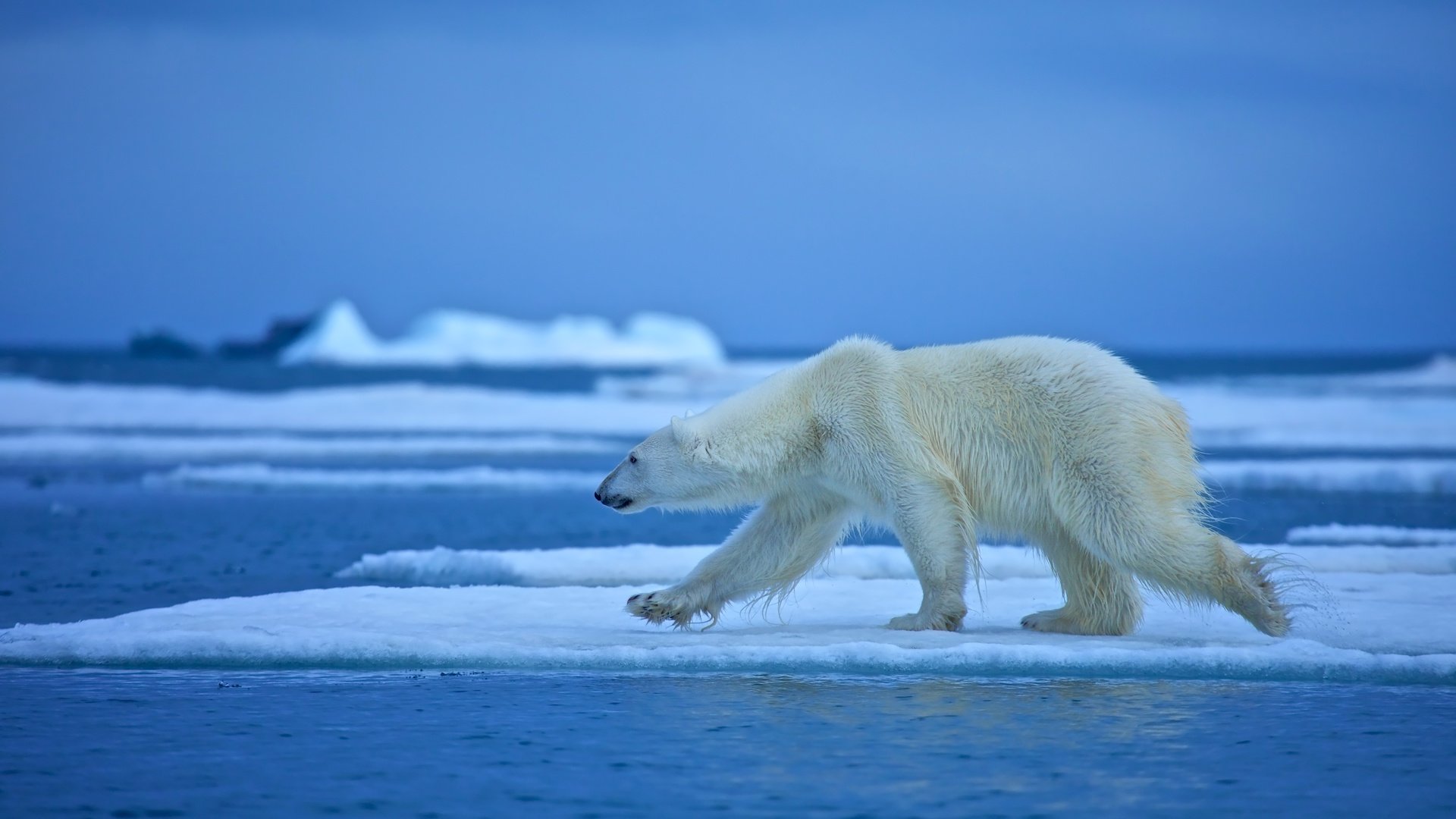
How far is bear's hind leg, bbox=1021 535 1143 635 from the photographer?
6.45m

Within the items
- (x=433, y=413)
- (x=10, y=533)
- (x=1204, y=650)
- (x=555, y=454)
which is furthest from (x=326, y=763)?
(x=433, y=413)

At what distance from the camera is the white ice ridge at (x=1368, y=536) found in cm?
1073

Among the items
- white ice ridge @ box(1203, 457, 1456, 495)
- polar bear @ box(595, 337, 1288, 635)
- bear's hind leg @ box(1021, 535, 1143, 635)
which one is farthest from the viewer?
white ice ridge @ box(1203, 457, 1456, 495)

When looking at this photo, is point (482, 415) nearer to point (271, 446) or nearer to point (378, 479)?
point (271, 446)

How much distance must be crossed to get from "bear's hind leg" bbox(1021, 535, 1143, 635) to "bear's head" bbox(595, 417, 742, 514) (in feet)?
5.01

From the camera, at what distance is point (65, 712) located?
201 inches

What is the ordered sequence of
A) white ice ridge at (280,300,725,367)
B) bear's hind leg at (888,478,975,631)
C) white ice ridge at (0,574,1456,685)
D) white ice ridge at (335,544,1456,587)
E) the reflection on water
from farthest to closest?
white ice ridge at (280,300,725,367) → white ice ridge at (335,544,1456,587) → bear's hind leg at (888,478,975,631) → white ice ridge at (0,574,1456,685) → the reflection on water

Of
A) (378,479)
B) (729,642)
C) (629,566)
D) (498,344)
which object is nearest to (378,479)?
(378,479)

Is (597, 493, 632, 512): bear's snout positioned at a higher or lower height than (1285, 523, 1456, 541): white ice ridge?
lower

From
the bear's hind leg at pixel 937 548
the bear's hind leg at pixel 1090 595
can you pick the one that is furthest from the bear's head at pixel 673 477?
the bear's hind leg at pixel 1090 595

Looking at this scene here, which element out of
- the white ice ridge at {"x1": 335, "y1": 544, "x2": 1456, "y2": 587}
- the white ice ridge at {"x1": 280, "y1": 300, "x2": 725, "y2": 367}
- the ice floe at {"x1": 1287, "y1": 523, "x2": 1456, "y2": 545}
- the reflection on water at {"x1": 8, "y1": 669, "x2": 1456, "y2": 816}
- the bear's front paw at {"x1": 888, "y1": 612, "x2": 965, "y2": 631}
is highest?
the white ice ridge at {"x1": 280, "y1": 300, "x2": 725, "y2": 367}

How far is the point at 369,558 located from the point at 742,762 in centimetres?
535

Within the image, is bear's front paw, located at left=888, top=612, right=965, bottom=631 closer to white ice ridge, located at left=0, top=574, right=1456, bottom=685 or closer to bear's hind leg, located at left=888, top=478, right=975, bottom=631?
bear's hind leg, located at left=888, top=478, right=975, bottom=631

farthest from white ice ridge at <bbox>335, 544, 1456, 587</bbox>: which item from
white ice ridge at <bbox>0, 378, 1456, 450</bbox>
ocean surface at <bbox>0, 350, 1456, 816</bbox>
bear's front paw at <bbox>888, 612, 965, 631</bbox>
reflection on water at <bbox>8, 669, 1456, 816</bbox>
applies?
white ice ridge at <bbox>0, 378, 1456, 450</bbox>
